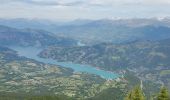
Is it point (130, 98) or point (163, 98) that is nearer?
point (163, 98)

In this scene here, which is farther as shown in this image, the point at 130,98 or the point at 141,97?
the point at 130,98
